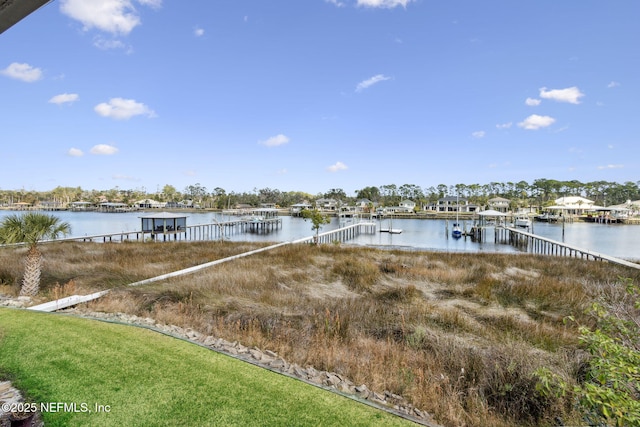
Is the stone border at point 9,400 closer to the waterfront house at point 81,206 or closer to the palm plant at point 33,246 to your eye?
the palm plant at point 33,246

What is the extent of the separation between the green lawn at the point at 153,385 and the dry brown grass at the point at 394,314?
1155 mm

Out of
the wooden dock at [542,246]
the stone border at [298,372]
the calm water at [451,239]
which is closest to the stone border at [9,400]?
the stone border at [298,372]

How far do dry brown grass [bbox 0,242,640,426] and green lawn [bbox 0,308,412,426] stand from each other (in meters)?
1.16

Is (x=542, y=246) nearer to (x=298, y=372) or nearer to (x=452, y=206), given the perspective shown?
(x=298, y=372)

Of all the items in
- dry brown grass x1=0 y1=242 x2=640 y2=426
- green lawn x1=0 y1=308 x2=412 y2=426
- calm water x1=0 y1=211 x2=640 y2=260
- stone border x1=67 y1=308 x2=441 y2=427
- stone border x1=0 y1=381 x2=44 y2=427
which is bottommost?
calm water x1=0 y1=211 x2=640 y2=260

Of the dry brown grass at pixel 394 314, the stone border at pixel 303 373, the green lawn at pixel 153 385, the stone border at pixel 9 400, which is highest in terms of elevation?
the stone border at pixel 9 400

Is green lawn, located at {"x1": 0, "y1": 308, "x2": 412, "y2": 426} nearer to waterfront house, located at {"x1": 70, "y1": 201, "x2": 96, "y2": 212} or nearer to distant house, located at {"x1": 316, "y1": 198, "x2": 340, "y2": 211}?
distant house, located at {"x1": 316, "y1": 198, "x2": 340, "y2": 211}

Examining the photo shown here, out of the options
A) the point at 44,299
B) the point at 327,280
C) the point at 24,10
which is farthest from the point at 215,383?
the point at 327,280

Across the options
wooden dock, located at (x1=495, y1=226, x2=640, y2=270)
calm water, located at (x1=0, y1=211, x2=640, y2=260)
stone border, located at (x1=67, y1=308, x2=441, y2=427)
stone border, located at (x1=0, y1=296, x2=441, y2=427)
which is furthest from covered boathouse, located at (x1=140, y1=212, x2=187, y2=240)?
wooden dock, located at (x1=495, y1=226, x2=640, y2=270)

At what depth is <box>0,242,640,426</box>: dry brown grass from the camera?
15.1ft

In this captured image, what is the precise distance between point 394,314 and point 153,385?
5749 millimetres

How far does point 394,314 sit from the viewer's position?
26.8ft

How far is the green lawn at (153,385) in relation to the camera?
10.5ft

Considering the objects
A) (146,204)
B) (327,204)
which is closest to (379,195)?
(327,204)
